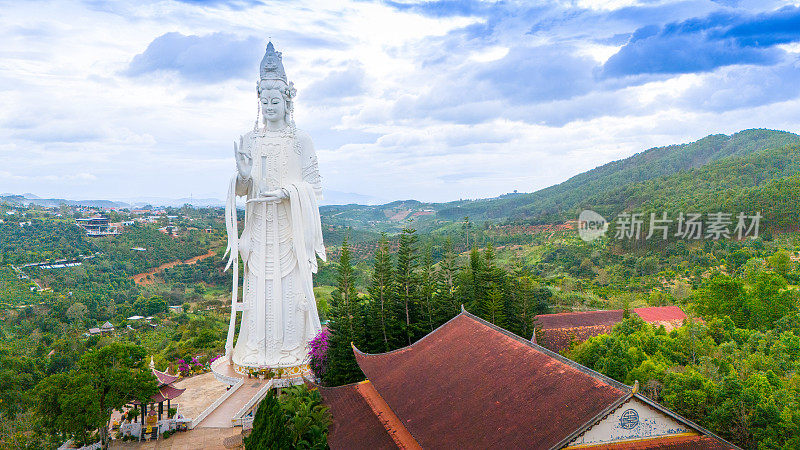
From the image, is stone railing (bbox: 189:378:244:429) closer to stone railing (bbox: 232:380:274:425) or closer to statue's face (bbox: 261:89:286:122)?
stone railing (bbox: 232:380:274:425)

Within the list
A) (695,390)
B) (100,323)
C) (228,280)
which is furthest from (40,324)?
(695,390)

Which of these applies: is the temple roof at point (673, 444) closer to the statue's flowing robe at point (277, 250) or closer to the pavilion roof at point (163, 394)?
the pavilion roof at point (163, 394)

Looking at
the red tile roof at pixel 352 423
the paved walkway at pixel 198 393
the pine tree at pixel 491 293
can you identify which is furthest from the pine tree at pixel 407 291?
the paved walkway at pixel 198 393

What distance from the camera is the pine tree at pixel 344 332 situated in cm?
1720

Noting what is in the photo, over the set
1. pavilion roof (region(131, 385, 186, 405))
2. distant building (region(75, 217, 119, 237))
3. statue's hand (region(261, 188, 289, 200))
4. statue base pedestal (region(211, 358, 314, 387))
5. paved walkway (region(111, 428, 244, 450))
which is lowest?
paved walkway (region(111, 428, 244, 450))

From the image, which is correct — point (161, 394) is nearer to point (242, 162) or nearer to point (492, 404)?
point (242, 162)

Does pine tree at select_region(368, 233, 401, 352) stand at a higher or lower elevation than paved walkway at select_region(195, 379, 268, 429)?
higher

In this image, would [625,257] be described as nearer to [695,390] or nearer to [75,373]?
[695,390]

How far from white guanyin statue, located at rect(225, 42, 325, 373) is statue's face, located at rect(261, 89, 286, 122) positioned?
0.04m

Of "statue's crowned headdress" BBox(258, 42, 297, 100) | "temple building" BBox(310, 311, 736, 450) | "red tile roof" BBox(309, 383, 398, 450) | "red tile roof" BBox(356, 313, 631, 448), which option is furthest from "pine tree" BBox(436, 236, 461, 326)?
"statue's crowned headdress" BBox(258, 42, 297, 100)

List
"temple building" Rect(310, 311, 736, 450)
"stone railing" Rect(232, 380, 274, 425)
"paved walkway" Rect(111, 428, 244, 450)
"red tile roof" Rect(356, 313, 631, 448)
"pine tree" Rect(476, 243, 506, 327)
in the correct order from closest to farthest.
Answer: "temple building" Rect(310, 311, 736, 450) → "red tile roof" Rect(356, 313, 631, 448) → "paved walkway" Rect(111, 428, 244, 450) → "stone railing" Rect(232, 380, 274, 425) → "pine tree" Rect(476, 243, 506, 327)

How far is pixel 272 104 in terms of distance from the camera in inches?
738

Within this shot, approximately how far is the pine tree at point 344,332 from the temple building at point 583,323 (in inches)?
326

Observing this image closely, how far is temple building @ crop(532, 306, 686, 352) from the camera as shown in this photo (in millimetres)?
23906
